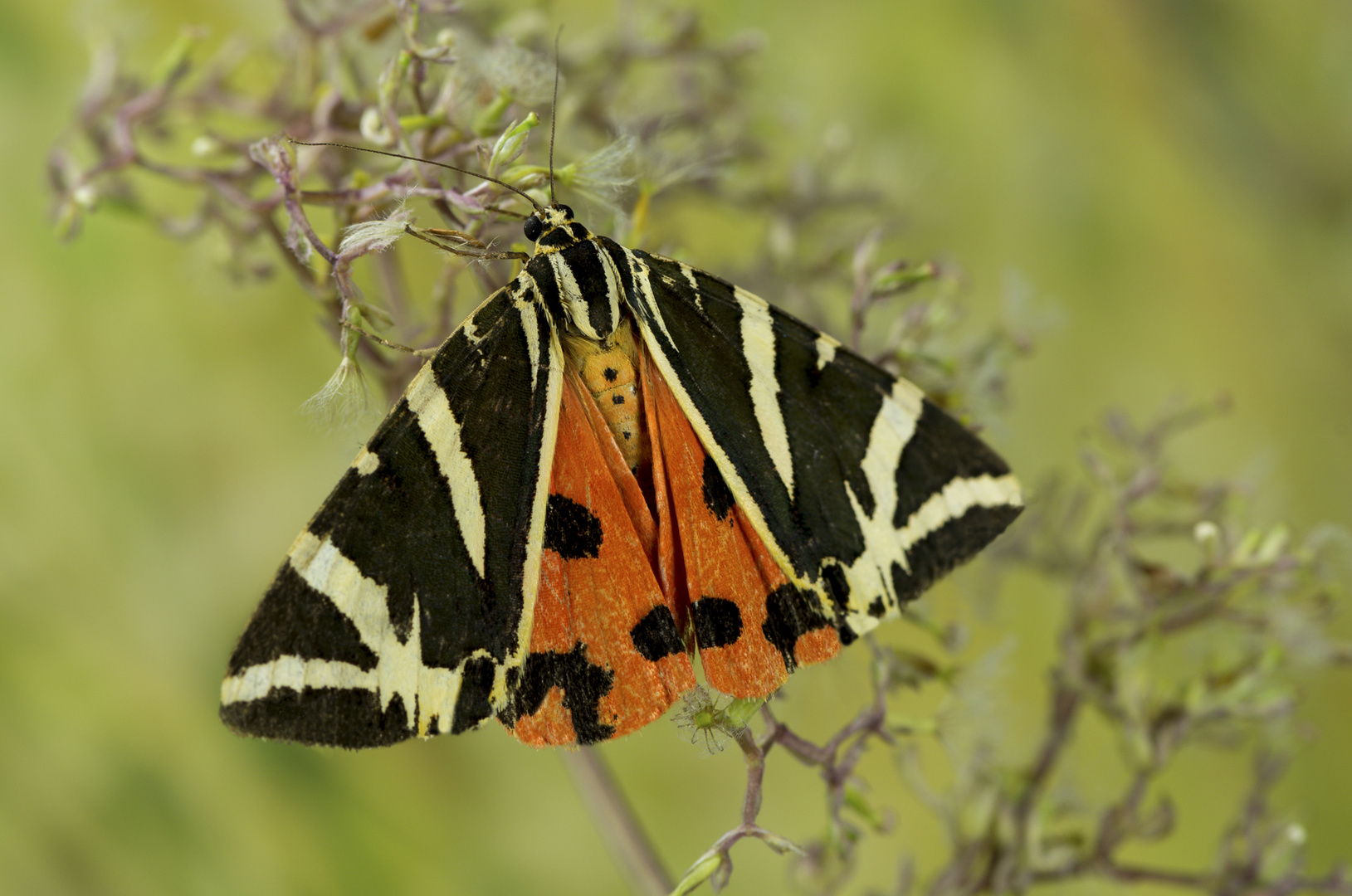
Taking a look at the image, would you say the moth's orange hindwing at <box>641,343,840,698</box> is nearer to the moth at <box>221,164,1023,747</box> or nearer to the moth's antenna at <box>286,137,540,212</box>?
the moth at <box>221,164,1023,747</box>

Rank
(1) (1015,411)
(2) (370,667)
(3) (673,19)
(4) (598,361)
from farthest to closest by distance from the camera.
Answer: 1. (1) (1015,411)
2. (3) (673,19)
3. (4) (598,361)
4. (2) (370,667)

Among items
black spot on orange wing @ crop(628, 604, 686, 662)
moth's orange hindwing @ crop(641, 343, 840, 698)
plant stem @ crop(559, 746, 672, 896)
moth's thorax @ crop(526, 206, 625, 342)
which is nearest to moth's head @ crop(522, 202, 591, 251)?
moth's thorax @ crop(526, 206, 625, 342)

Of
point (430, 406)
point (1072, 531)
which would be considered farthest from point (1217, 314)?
point (430, 406)

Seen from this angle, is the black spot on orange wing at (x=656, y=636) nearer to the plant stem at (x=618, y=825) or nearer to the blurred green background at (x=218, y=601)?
the plant stem at (x=618, y=825)

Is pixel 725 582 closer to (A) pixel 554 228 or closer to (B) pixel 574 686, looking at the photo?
(B) pixel 574 686

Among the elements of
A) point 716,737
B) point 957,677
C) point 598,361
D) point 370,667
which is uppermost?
point 598,361

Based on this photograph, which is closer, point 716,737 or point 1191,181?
point 716,737

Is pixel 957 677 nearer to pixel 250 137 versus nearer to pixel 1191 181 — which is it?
pixel 250 137

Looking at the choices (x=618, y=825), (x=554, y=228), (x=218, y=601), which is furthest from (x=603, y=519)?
(x=218, y=601)
